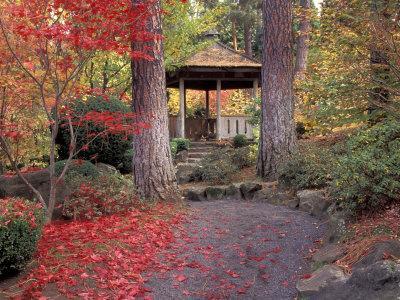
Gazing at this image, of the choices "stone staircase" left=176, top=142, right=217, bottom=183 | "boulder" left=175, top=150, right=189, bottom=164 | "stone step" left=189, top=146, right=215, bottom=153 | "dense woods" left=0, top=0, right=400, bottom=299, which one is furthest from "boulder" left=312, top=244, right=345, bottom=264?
"stone step" left=189, top=146, right=215, bottom=153

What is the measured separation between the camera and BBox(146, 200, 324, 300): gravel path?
4.92m

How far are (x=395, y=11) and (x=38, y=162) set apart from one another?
41.7 feet

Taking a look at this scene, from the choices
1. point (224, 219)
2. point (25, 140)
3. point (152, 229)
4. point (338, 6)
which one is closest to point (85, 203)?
point (152, 229)

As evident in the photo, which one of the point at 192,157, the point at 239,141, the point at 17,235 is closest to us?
the point at 17,235

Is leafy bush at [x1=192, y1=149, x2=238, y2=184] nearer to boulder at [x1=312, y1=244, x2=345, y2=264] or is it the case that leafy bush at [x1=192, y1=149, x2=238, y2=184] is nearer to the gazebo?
the gazebo

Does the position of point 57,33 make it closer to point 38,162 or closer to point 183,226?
point 183,226

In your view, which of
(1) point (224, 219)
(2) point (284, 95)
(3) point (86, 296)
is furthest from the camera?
(2) point (284, 95)

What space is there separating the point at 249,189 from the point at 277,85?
261 cm

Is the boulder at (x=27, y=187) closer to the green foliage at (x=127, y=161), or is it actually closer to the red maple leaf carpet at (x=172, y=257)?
the red maple leaf carpet at (x=172, y=257)

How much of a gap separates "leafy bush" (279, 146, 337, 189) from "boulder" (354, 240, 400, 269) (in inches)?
143

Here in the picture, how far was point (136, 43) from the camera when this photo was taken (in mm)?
8461

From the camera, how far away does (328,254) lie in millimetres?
5047

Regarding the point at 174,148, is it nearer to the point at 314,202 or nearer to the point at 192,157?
the point at 192,157

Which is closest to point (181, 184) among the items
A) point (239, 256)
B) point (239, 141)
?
point (239, 141)
